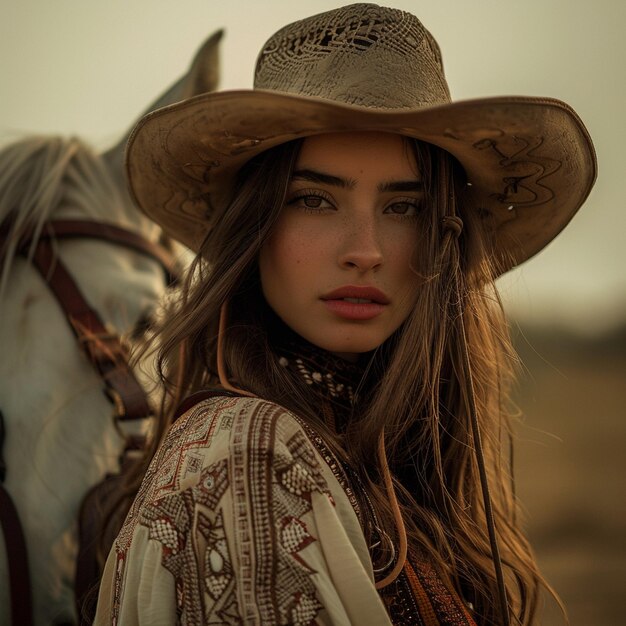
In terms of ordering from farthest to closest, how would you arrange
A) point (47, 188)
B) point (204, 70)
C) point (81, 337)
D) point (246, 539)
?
point (204, 70) → point (47, 188) → point (81, 337) → point (246, 539)

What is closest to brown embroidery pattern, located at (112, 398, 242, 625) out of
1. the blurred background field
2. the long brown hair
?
the long brown hair

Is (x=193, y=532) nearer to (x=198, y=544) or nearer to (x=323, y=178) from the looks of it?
(x=198, y=544)

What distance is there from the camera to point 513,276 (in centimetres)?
178

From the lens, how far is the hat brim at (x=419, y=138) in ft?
4.12

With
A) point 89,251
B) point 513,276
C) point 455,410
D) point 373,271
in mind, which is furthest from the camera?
point 89,251

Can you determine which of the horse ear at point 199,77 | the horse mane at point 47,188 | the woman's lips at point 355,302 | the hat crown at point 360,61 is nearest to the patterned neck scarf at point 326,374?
the woman's lips at point 355,302

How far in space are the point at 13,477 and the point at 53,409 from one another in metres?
0.17

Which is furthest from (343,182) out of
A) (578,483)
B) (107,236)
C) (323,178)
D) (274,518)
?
(578,483)

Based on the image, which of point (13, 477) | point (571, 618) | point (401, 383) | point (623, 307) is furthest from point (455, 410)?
point (623, 307)

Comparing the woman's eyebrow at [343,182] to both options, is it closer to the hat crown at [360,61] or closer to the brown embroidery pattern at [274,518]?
the hat crown at [360,61]

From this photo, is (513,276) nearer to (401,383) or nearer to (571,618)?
(401,383)

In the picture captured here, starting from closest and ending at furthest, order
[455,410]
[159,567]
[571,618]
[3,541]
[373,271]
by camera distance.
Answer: [159,567]
[373,271]
[3,541]
[455,410]
[571,618]

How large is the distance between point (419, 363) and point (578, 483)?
8.35 metres

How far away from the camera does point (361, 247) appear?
1321 mm
